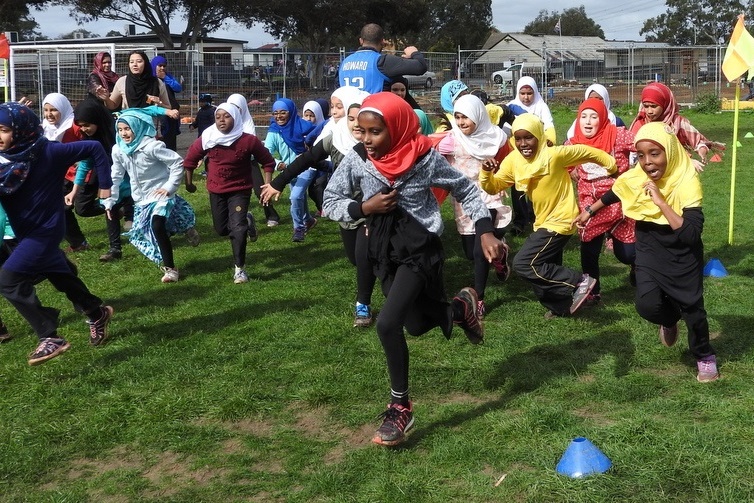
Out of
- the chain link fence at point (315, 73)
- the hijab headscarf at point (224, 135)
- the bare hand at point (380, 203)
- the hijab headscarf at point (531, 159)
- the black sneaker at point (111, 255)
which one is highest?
the chain link fence at point (315, 73)

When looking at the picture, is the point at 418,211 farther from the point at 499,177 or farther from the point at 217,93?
the point at 217,93

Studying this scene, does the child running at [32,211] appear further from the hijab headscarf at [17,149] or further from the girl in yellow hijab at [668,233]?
the girl in yellow hijab at [668,233]

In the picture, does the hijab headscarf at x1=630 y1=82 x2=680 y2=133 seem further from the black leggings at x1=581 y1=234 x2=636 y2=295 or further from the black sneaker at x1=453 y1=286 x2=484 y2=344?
the black sneaker at x1=453 y1=286 x2=484 y2=344

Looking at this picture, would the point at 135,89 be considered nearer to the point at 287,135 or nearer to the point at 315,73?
the point at 287,135

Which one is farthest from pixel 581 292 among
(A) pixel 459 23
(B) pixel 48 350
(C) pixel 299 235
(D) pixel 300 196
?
(A) pixel 459 23

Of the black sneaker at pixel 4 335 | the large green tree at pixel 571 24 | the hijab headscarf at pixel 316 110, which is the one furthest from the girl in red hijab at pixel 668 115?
the large green tree at pixel 571 24

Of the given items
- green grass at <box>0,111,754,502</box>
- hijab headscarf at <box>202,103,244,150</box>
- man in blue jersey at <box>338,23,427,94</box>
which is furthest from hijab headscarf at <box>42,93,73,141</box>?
man in blue jersey at <box>338,23,427,94</box>

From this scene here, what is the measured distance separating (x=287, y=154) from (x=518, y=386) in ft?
19.9

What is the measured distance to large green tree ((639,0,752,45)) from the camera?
292ft

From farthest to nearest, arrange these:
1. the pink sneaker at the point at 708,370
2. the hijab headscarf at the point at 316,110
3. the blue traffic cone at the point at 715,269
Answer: the hijab headscarf at the point at 316,110, the blue traffic cone at the point at 715,269, the pink sneaker at the point at 708,370

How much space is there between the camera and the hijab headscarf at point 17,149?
19.7ft

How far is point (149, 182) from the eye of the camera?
8.70 meters

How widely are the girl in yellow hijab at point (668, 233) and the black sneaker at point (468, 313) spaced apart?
1.10m

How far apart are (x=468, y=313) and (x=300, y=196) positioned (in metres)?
5.23
